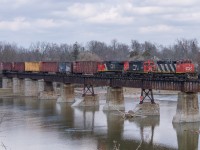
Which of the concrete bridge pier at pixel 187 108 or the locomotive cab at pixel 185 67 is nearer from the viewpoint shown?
the concrete bridge pier at pixel 187 108

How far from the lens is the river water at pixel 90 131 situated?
1602 inches

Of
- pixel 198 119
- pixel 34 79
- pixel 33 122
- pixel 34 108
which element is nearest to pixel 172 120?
pixel 198 119

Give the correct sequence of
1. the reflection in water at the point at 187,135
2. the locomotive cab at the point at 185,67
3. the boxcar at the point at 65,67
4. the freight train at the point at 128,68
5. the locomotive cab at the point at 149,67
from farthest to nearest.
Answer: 1. the boxcar at the point at 65,67
2. the locomotive cab at the point at 149,67
3. the freight train at the point at 128,68
4. the locomotive cab at the point at 185,67
5. the reflection in water at the point at 187,135

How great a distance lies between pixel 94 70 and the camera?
70312mm

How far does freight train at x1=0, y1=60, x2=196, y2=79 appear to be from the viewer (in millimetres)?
54438

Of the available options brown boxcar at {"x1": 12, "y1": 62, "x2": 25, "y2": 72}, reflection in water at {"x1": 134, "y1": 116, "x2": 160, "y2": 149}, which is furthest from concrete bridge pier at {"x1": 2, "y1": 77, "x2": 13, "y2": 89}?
reflection in water at {"x1": 134, "y1": 116, "x2": 160, "y2": 149}

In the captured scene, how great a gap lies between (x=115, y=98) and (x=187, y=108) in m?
15.1

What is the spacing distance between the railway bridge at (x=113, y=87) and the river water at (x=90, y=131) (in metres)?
2.04

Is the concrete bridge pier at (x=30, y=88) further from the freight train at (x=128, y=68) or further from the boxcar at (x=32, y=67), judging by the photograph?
the freight train at (x=128, y=68)

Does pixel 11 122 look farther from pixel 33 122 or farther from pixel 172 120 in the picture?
pixel 172 120

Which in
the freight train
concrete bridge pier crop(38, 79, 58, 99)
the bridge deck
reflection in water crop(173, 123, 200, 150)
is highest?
the freight train

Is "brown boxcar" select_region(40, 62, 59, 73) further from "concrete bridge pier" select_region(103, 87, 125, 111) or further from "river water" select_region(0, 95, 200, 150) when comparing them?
"concrete bridge pier" select_region(103, 87, 125, 111)

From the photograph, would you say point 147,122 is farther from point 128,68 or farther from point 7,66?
point 7,66

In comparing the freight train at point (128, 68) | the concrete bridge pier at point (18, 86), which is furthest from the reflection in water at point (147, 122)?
the concrete bridge pier at point (18, 86)
